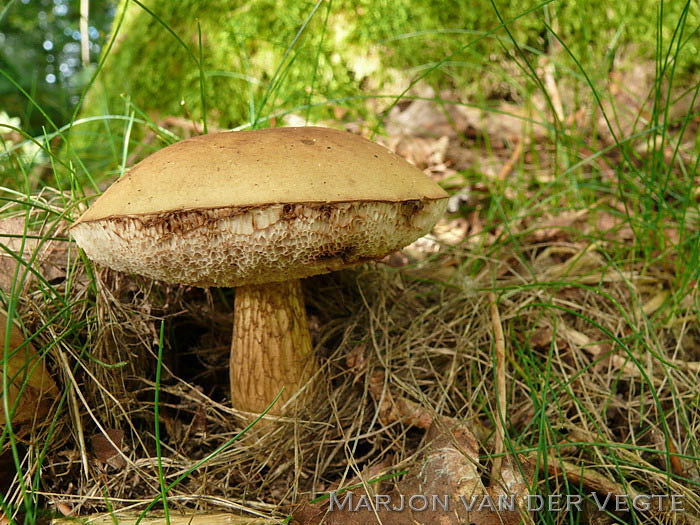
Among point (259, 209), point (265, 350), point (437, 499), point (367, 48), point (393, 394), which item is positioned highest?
point (367, 48)

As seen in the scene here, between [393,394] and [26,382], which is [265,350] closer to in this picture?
[393,394]

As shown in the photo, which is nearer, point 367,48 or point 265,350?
point 265,350

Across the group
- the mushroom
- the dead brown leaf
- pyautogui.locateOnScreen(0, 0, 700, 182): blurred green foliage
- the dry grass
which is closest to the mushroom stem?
the dry grass

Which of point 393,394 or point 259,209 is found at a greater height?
point 259,209

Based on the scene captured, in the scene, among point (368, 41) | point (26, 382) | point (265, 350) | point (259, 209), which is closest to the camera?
point (259, 209)

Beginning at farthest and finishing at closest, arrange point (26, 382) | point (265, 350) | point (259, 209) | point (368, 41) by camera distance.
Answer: point (368, 41) → point (265, 350) → point (26, 382) → point (259, 209)

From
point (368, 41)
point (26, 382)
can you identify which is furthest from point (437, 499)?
point (368, 41)

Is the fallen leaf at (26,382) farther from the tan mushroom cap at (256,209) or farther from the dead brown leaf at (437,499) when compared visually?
the dead brown leaf at (437,499)
